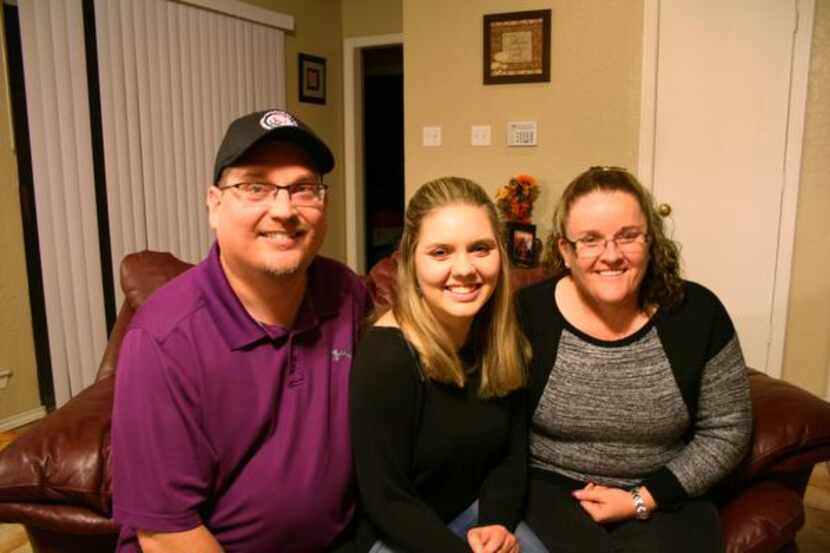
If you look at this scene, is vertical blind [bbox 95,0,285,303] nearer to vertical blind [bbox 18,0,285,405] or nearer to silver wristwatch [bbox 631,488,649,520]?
vertical blind [bbox 18,0,285,405]

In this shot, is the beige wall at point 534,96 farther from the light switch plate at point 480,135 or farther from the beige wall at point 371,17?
the beige wall at point 371,17

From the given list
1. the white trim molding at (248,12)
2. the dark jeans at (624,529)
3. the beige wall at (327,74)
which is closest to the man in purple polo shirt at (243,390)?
the dark jeans at (624,529)

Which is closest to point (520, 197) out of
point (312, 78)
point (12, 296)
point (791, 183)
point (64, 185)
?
point (791, 183)

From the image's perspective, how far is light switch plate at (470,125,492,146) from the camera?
3422 millimetres

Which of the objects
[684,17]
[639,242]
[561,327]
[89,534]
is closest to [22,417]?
[89,534]

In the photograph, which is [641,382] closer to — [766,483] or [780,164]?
[766,483]

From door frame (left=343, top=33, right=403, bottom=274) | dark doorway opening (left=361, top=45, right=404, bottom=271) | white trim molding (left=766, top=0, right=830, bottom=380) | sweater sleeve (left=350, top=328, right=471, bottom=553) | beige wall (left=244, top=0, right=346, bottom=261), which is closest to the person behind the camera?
sweater sleeve (left=350, top=328, right=471, bottom=553)

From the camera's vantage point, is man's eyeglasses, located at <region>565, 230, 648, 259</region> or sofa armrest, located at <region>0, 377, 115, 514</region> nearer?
sofa armrest, located at <region>0, 377, 115, 514</region>

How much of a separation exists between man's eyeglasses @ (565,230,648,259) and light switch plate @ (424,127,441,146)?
2.29 m

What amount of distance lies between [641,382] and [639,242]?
0.30m

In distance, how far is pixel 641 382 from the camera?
137 cm

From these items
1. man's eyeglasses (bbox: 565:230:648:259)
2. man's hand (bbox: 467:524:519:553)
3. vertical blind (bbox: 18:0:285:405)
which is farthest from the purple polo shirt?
vertical blind (bbox: 18:0:285:405)

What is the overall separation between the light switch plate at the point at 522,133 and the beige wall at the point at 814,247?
122 centimetres

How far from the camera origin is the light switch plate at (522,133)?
130 inches
